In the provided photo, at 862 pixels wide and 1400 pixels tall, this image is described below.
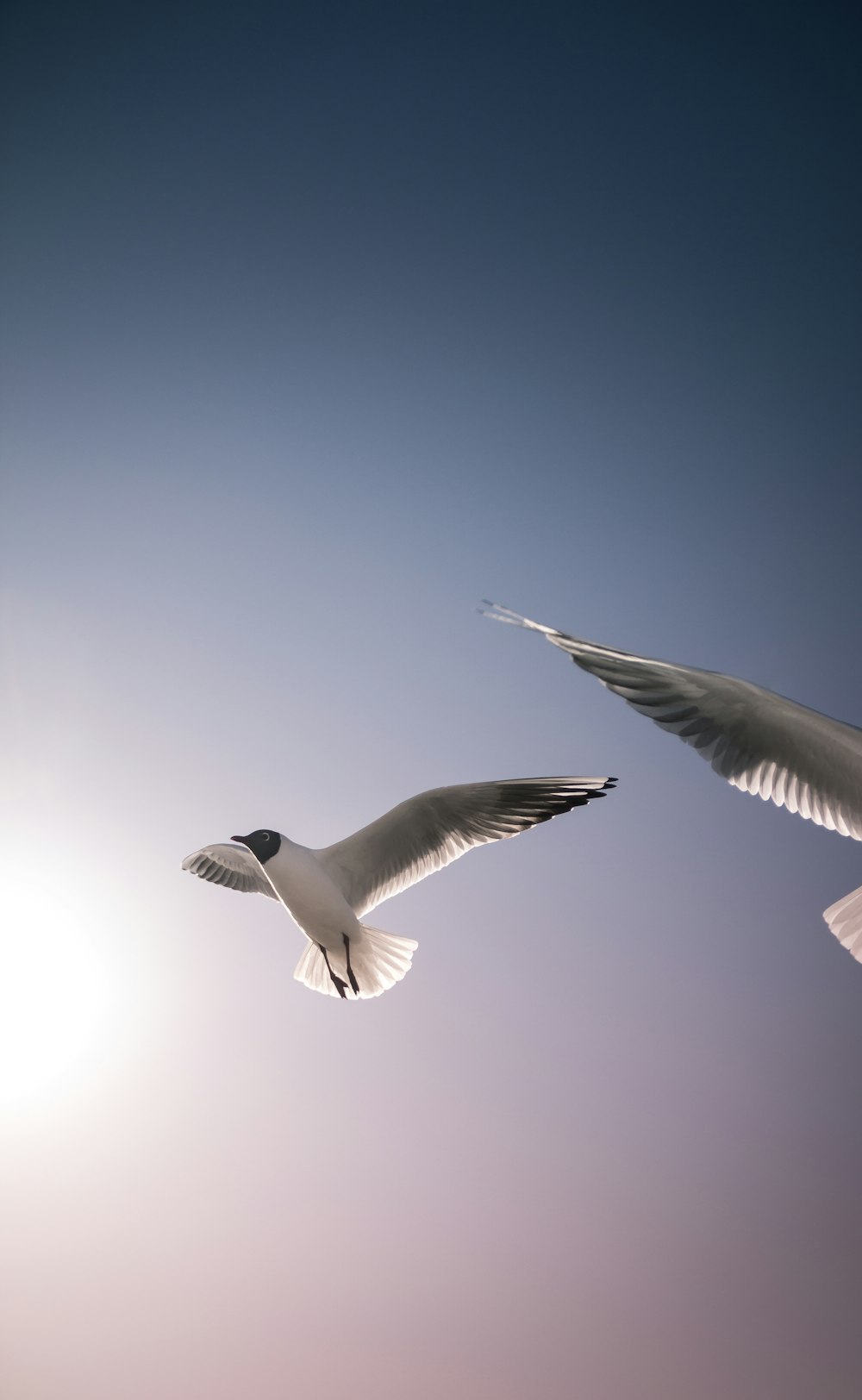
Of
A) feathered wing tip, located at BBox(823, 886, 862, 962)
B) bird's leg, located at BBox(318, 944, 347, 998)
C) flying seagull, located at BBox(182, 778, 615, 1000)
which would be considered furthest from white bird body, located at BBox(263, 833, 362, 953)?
feathered wing tip, located at BBox(823, 886, 862, 962)

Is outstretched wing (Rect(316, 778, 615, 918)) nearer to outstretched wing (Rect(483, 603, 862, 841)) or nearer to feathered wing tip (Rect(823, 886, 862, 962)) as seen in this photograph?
outstretched wing (Rect(483, 603, 862, 841))

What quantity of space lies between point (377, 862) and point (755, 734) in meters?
1.03

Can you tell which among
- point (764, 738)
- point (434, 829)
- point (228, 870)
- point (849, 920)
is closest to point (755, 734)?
point (764, 738)

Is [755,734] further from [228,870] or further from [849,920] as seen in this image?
[228,870]

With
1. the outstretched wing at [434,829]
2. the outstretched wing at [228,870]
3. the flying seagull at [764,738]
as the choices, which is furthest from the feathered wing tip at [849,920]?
the outstretched wing at [228,870]

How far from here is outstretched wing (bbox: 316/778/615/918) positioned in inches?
95.7

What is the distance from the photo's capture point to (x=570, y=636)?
1.84 meters

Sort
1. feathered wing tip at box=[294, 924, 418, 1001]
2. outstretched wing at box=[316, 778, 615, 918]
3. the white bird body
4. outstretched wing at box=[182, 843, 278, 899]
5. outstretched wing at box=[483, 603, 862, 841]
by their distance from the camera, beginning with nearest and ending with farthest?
outstretched wing at box=[483, 603, 862, 841] → outstretched wing at box=[316, 778, 615, 918] → the white bird body → feathered wing tip at box=[294, 924, 418, 1001] → outstretched wing at box=[182, 843, 278, 899]

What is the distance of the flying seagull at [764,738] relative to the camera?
1.96m

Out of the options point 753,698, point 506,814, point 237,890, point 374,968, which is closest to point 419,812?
point 506,814

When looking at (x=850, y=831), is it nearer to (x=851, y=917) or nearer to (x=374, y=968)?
(x=851, y=917)

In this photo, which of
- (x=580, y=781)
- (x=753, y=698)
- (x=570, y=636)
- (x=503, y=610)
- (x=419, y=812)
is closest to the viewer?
(x=503, y=610)

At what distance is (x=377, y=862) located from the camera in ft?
8.96

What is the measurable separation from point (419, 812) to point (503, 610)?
3.28ft
